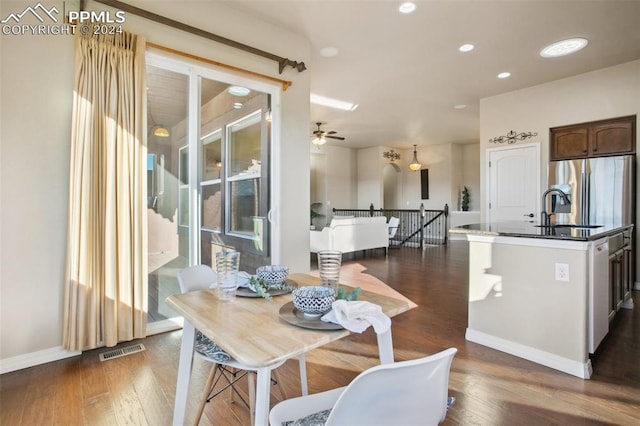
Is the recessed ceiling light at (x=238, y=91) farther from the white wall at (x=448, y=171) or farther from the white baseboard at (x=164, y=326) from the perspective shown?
the white wall at (x=448, y=171)

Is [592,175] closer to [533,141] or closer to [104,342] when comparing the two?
[533,141]

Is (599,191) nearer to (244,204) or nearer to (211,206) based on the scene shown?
(244,204)

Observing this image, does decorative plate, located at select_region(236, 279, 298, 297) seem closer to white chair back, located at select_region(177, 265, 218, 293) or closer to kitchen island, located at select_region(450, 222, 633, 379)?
white chair back, located at select_region(177, 265, 218, 293)

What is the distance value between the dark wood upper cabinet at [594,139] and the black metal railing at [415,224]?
4247 mm

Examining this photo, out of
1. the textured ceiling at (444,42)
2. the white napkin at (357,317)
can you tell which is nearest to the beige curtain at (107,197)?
the textured ceiling at (444,42)

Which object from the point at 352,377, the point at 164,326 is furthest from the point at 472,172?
the point at 164,326

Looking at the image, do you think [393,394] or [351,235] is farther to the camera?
[351,235]

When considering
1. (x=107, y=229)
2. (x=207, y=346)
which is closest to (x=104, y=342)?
(x=107, y=229)

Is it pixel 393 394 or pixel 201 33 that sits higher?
pixel 201 33

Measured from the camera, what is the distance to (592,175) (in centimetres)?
457

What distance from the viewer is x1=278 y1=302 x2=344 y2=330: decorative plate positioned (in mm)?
1059

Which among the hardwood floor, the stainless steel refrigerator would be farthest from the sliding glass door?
the stainless steel refrigerator

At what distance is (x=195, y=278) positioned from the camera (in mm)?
1800

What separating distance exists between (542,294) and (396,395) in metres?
2.17
